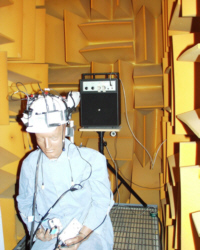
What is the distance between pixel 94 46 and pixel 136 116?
2.99 ft

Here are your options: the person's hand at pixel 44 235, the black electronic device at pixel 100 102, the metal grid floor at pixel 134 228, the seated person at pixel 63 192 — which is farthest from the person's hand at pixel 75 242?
the black electronic device at pixel 100 102

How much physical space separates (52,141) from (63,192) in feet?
1.13

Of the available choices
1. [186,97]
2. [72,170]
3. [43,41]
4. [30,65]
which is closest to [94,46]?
[43,41]

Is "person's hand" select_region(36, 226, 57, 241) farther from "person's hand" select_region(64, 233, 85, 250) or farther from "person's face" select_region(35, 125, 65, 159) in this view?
"person's face" select_region(35, 125, 65, 159)

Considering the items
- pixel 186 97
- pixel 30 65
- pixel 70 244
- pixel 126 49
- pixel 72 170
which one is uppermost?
pixel 126 49

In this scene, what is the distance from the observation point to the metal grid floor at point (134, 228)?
163 centimetres

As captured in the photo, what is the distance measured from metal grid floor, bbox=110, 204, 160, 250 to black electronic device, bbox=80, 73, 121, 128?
0.82 m

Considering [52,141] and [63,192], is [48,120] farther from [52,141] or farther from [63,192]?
[63,192]

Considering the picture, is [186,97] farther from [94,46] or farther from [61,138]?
[94,46]

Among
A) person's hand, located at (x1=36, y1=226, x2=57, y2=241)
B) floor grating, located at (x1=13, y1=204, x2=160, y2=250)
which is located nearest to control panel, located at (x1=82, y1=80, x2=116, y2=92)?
floor grating, located at (x1=13, y1=204, x2=160, y2=250)

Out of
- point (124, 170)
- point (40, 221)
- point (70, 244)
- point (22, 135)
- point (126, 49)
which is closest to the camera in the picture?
point (70, 244)

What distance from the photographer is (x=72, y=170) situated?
1.40 meters

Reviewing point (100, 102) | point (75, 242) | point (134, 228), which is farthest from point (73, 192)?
point (100, 102)

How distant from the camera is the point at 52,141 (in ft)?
4.27
